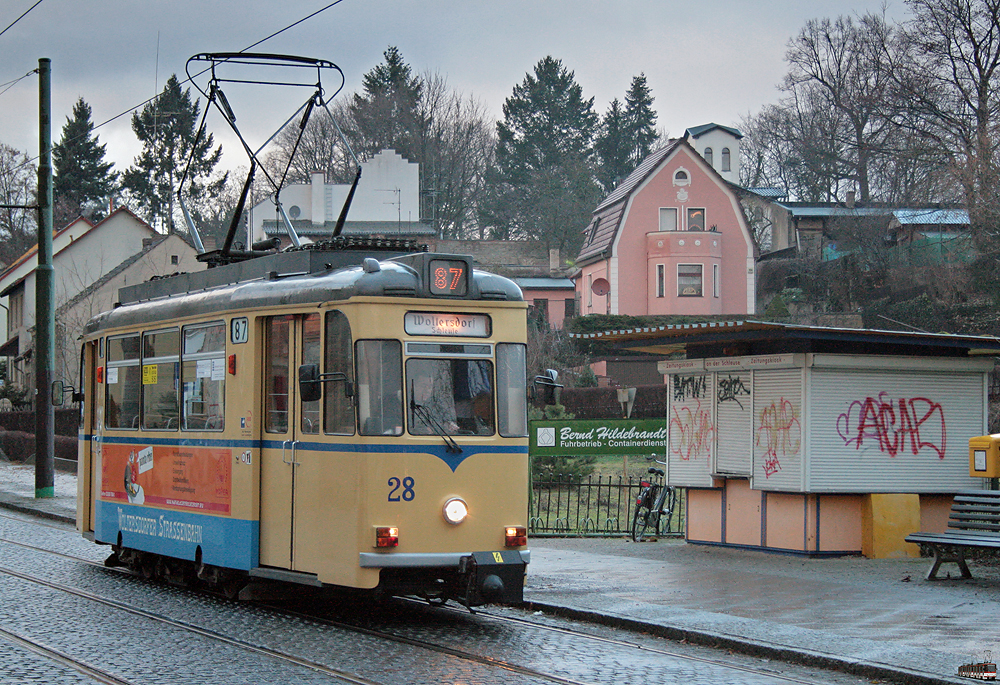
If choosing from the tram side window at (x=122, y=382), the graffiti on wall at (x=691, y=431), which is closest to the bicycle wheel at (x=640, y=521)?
the graffiti on wall at (x=691, y=431)

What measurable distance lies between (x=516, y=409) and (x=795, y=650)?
3.14 metres

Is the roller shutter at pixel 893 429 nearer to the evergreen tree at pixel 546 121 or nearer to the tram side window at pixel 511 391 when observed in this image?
the tram side window at pixel 511 391

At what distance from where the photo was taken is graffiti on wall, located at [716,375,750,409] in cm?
1562

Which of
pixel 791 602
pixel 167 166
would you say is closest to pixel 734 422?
pixel 791 602

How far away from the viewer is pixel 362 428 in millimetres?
10195

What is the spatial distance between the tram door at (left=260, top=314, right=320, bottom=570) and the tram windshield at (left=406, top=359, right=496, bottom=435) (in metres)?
0.93

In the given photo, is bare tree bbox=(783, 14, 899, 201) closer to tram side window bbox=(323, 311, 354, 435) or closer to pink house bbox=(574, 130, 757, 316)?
pink house bbox=(574, 130, 757, 316)

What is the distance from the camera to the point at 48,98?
25.2 m

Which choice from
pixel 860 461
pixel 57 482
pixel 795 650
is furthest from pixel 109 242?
pixel 795 650

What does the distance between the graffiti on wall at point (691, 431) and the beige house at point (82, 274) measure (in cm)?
3702

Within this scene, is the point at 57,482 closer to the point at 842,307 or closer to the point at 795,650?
the point at 795,650

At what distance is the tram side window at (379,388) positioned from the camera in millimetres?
10219

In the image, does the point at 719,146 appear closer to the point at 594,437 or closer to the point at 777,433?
the point at 594,437

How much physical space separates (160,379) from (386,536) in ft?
14.2
